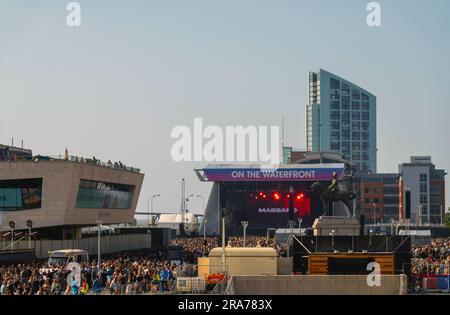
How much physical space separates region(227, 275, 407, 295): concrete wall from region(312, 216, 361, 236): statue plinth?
16.1 metres

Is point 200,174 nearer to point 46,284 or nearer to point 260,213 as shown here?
point 260,213

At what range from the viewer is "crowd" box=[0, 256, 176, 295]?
143ft

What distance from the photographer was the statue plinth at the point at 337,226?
2518 inches

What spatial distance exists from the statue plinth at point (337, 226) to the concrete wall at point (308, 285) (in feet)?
52.9

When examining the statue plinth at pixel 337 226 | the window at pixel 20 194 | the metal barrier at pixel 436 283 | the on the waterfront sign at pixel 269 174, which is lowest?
→ the metal barrier at pixel 436 283

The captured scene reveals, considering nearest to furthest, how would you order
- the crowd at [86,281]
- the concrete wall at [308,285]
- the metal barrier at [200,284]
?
the crowd at [86,281] → the metal barrier at [200,284] → the concrete wall at [308,285]

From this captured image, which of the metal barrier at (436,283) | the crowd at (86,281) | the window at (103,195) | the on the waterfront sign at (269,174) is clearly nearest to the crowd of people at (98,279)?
the crowd at (86,281)

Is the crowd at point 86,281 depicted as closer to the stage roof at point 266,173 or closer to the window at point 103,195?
the window at point 103,195

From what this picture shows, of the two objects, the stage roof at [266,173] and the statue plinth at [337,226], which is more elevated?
the stage roof at [266,173]

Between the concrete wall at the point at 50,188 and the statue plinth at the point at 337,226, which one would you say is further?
the concrete wall at the point at 50,188

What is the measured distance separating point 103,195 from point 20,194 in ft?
44.8
